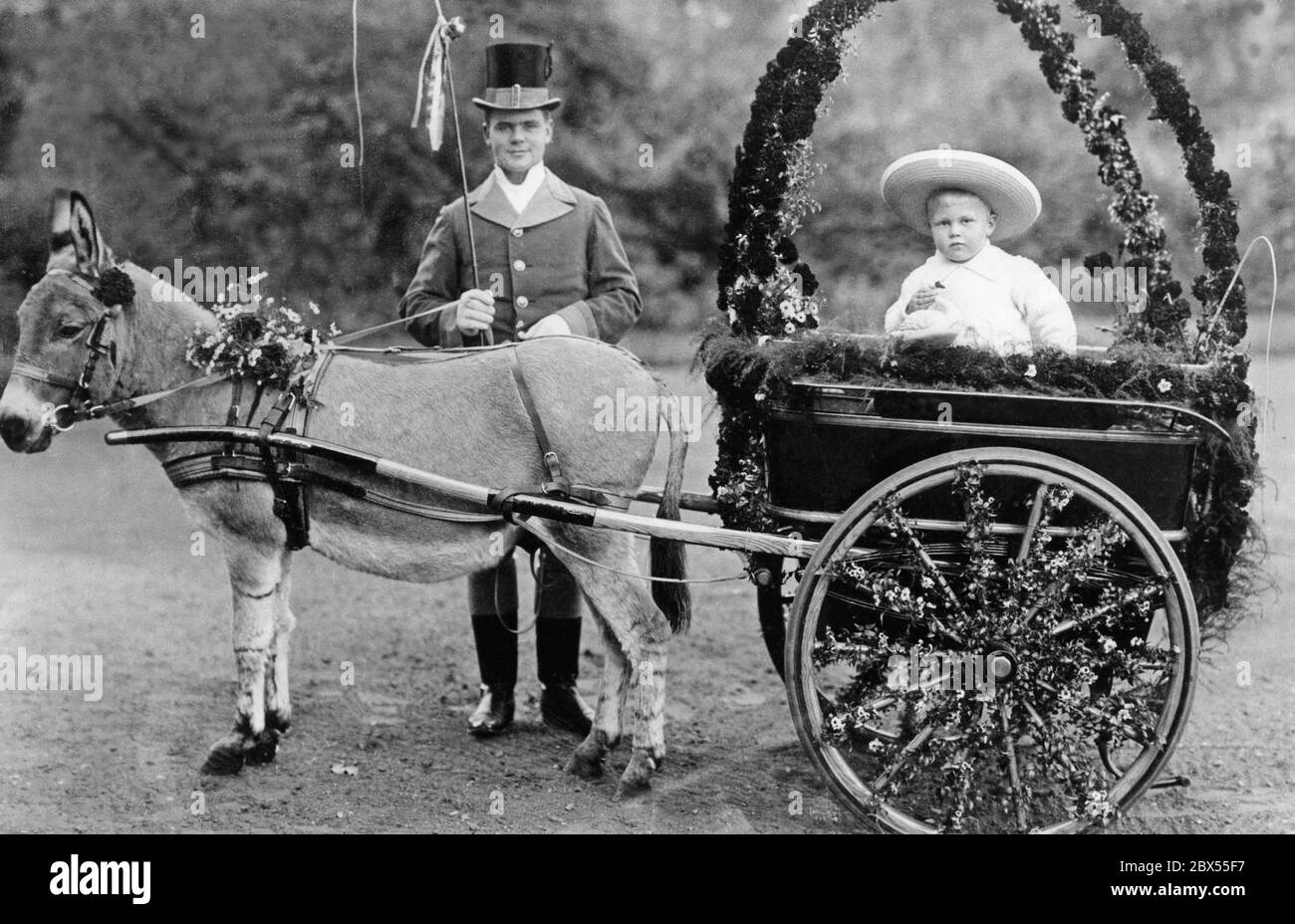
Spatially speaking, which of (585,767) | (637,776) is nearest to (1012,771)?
(637,776)

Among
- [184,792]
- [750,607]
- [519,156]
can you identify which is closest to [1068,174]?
[750,607]

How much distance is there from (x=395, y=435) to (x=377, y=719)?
160 centimetres

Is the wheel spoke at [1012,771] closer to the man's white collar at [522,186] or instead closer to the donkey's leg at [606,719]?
the donkey's leg at [606,719]

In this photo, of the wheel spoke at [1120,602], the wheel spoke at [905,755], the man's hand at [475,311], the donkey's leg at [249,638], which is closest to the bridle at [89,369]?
the donkey's leg at [249,638]

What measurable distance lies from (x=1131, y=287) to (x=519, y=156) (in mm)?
→ 2267

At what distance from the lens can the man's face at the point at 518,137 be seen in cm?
465

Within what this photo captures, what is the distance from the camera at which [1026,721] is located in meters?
3.80

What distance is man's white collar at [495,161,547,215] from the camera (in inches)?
185

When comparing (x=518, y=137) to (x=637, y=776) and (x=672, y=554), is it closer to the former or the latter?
(x=672, y=554)

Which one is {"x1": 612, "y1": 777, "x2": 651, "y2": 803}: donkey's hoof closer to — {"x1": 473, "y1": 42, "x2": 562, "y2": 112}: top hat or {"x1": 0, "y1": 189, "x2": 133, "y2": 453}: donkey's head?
{"x1": 0, "y1": 189, "x2": 133, "y2": 453}: donkey's head

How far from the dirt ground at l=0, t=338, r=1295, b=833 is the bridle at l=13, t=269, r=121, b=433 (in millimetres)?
1362

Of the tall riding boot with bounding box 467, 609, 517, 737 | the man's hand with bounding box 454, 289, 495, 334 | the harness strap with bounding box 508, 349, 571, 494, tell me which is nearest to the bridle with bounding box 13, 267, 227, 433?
the man's hand with bounding box 454, 289, 495, 334
